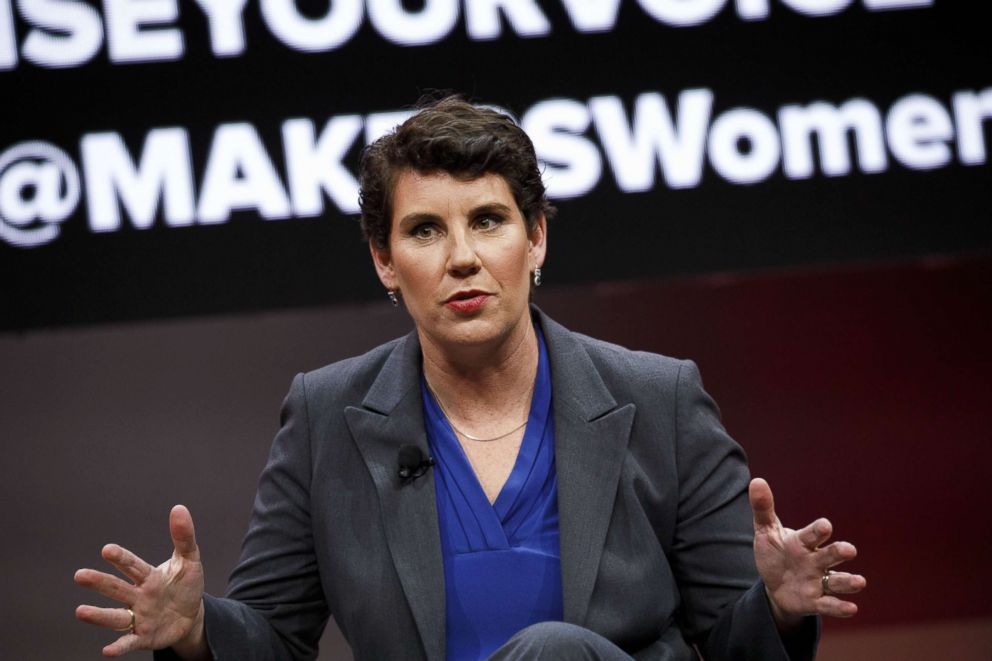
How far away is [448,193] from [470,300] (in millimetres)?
172

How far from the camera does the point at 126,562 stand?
6.07ft

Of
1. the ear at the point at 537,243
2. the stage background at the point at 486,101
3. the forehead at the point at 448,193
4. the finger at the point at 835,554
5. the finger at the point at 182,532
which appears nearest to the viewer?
the finger at the point at 835,554

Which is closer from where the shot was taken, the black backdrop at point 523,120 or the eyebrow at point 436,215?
the eyebrow at point 436,215

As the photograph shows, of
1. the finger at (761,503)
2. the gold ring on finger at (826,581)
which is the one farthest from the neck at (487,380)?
the gold ring on finger at (826,581)

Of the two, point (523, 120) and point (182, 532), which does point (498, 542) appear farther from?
point (523, 120)

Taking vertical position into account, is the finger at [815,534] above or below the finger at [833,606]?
above

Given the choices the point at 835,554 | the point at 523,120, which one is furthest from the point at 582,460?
the point at 523,120

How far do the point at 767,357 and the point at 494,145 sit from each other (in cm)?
194

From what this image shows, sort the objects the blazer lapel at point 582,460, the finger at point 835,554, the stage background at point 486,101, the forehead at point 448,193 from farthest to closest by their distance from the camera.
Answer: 1. the stage background at point 486,101
2. the forehead at point 448,193
3. the blazer lapel at point 582,460
4. the finger at point 835,554

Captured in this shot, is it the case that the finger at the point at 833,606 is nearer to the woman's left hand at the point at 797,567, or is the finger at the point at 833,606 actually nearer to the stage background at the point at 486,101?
the woman's left hand at the point at 797,567

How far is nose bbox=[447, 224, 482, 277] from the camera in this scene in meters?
2.10

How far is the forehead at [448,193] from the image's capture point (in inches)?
84.2

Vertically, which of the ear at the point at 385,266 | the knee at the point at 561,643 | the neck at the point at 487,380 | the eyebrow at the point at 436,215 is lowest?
the knee at the point at 561,643

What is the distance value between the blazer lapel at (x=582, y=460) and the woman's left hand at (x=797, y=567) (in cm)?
26
